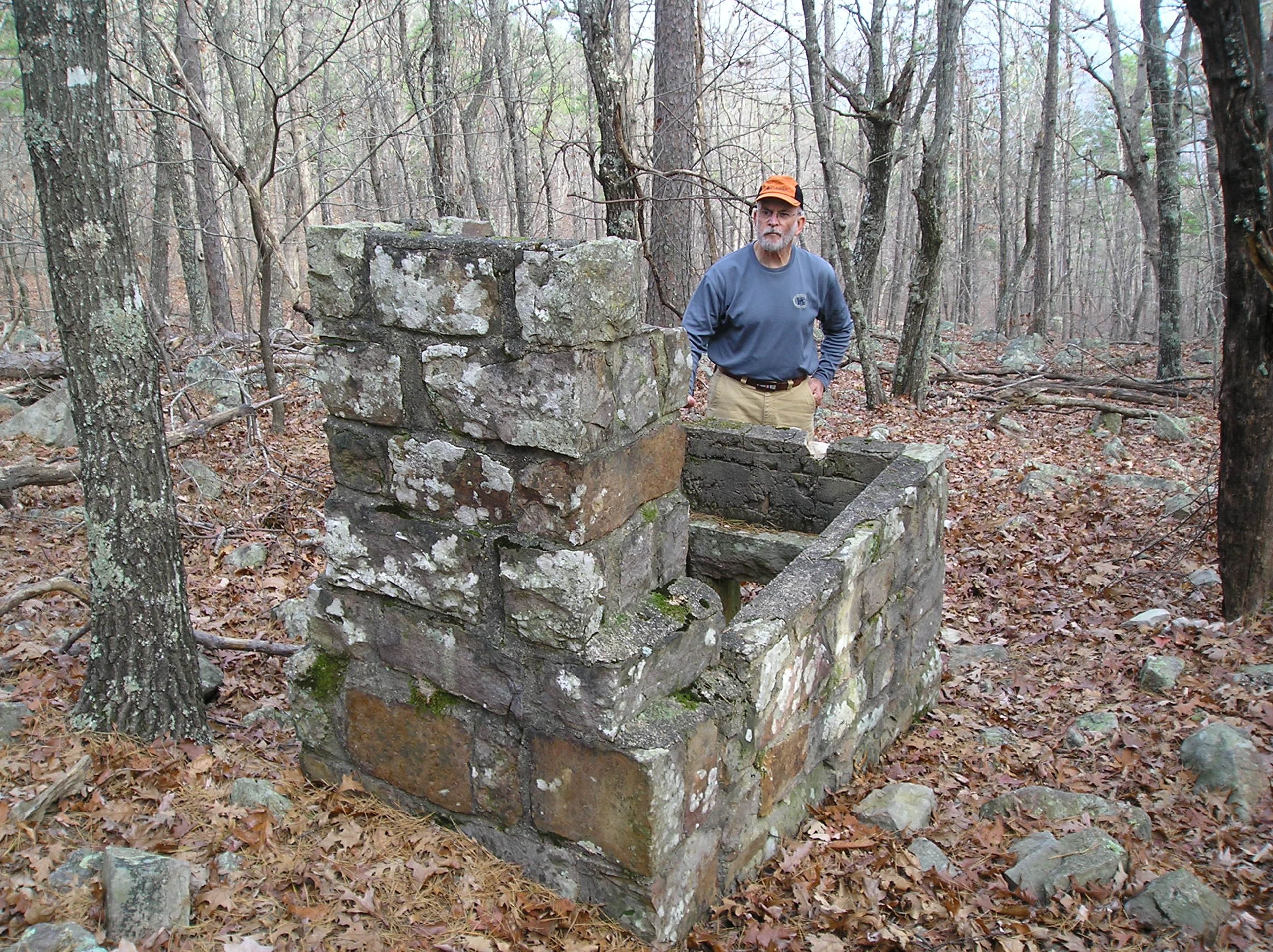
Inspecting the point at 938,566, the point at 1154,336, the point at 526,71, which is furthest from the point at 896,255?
the point at 938,566

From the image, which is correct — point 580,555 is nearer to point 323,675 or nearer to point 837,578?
point 323,675

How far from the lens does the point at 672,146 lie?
29.0ft

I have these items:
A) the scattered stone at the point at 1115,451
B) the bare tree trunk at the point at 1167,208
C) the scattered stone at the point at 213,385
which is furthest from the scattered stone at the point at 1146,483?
the scattered stone at the point at 213,385

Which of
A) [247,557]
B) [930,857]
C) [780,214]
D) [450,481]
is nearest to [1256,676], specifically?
[930,857]

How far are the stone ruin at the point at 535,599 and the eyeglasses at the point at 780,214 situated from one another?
2.48m

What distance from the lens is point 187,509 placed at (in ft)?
21.5

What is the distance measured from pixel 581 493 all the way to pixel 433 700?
0.99 meters

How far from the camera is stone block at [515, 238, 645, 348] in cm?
244

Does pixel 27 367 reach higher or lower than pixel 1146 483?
higher

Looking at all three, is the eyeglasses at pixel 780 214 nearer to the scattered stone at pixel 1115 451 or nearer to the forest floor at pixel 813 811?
the forest floor at pixel 813 811

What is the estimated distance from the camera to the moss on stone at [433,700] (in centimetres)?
298

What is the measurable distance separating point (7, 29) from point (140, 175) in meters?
6.15

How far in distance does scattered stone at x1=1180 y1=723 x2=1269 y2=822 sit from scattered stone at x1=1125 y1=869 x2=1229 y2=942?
0.78 metres

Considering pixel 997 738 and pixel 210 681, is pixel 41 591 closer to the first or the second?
pixel 210 681
